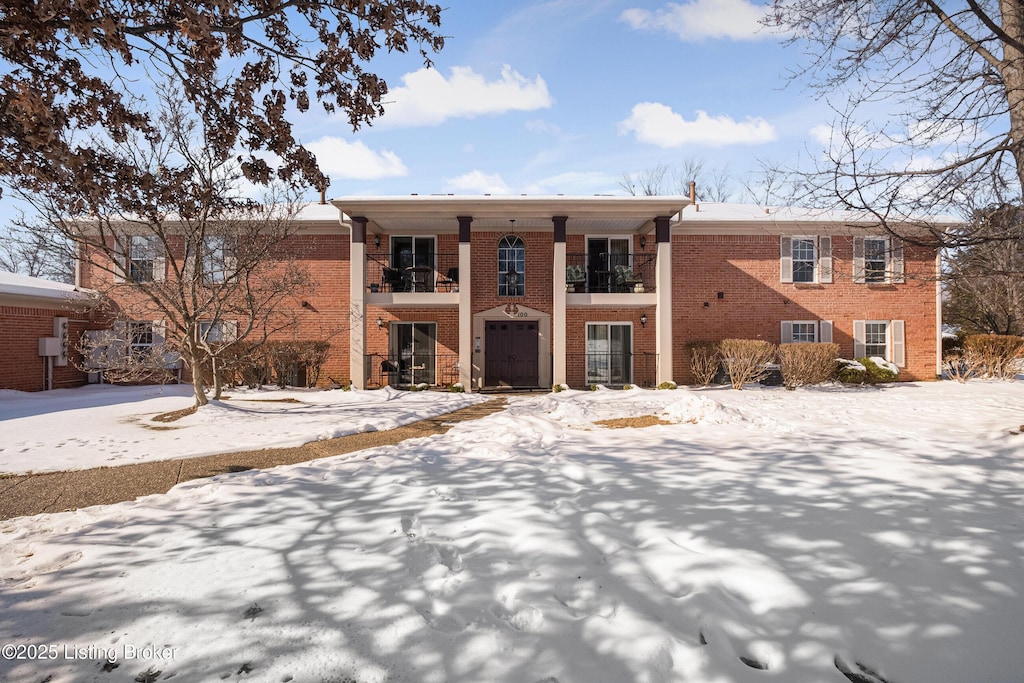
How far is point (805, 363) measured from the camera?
13.2 meters

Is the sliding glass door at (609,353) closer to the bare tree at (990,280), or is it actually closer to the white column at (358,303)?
the white column at (358,303)

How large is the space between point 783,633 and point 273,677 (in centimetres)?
248

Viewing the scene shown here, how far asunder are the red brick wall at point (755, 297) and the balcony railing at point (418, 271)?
23.0 ft

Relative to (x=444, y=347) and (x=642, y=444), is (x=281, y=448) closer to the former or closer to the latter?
(x=642, y=444)

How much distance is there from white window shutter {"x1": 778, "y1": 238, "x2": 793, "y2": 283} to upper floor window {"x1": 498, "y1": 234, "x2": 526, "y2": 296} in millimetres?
8105

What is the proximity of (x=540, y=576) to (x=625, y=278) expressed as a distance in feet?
41.0

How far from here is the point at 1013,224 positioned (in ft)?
20.7

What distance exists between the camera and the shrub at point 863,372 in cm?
1417

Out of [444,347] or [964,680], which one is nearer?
[964,680]

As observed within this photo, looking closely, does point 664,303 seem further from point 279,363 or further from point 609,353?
point 279,363

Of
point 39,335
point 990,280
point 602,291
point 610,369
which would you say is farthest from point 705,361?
point 39,335

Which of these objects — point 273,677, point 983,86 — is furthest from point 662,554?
point 983,86

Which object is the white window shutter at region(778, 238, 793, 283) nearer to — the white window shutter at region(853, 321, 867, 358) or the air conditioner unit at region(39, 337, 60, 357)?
the white window shutter at region(853, 321, 867, 358)

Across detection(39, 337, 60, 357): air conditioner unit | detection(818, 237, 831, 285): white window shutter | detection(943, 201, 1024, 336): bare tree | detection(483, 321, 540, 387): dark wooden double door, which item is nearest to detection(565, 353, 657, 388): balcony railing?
detection(483, 321, 540, 387): dark wooden double door
